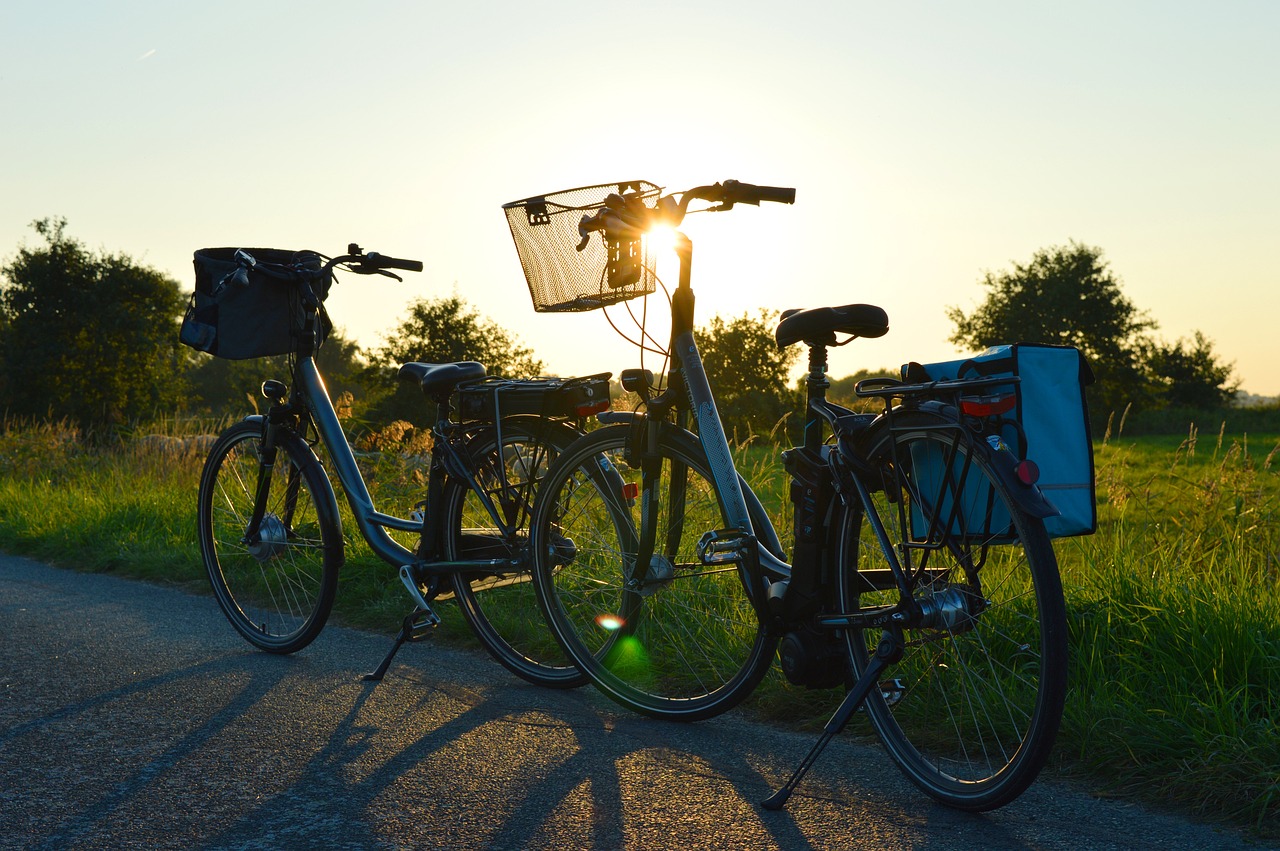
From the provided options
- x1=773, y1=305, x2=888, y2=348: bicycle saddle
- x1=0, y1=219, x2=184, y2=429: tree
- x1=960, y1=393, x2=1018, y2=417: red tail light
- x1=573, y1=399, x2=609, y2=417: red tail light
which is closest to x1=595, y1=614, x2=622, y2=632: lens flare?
x1=573, y1=399, x2=609, y2=417: red tail light

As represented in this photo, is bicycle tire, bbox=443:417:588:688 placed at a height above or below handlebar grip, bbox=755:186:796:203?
below

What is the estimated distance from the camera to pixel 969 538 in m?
2.98

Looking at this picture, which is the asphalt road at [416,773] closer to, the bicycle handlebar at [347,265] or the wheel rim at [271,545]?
the wheel rim at [271,545]

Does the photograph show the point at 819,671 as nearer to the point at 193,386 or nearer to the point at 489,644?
the point at 489,644

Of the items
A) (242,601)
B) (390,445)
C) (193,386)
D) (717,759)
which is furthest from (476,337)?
(717,759)

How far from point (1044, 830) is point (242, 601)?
425 centimetres

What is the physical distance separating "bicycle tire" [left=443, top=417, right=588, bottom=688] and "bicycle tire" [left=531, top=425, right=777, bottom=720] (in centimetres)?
14

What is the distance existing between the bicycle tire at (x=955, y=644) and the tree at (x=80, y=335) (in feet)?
142

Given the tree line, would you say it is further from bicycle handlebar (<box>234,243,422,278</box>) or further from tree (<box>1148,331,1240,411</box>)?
bicycle handlebar (<box>234,243,422,278</box>)

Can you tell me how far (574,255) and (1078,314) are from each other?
50653mm

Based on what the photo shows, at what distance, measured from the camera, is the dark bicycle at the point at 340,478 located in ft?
14.4

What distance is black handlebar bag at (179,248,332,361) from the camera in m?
4.73

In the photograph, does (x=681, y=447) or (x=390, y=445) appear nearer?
(x=681, y=447)

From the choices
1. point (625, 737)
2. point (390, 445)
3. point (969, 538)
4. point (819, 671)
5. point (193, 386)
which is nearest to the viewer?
point (969, 538)
